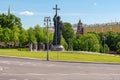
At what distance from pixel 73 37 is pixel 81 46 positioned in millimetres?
17399

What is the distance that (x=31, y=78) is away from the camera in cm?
2652

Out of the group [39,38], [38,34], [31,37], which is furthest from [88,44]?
[31,37]

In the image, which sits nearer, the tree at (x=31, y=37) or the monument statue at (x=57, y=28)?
the monument statue at (x=57, y=28)

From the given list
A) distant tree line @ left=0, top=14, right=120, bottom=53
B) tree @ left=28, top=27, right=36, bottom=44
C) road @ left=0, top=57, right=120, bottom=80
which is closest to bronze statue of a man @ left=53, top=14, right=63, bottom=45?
distant tree line @ left=0, top=14, right=120, bottom=53

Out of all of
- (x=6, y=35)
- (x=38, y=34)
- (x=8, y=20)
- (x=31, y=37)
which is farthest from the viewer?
(x=8, y=20)

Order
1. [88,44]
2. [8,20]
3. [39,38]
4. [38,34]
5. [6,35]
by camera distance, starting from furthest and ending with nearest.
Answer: [8,20]
[38,34]
[39,38]
[88,44]
[6,35]

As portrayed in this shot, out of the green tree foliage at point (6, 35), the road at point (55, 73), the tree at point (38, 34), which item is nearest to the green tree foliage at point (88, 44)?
the tree at point (38, 34)

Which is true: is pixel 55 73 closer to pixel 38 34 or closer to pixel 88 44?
pixel 88 44

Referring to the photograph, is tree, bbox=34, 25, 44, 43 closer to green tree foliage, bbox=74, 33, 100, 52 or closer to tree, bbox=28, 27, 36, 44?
tree, bbox=28, 27, 36, 44

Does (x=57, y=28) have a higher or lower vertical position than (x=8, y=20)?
lower

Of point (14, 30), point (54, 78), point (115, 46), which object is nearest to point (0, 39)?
point (14, 30)

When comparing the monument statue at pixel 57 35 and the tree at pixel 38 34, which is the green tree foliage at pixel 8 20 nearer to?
the tree at pixel 38 34

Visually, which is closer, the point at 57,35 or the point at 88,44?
the point at 57,35

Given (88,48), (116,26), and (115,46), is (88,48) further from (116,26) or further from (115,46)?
(116,26)
